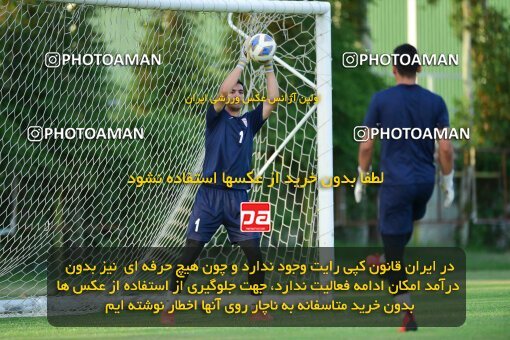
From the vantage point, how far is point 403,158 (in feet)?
22.9

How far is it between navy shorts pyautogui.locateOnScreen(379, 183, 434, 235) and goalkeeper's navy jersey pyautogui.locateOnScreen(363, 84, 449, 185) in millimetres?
41

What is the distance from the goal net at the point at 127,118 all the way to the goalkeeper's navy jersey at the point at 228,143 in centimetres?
154

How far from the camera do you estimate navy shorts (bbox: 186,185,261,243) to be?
8336 mm

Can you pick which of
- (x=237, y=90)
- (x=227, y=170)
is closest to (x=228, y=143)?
(x=227, y=170)

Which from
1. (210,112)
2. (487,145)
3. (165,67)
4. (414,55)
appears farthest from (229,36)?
(487,145)

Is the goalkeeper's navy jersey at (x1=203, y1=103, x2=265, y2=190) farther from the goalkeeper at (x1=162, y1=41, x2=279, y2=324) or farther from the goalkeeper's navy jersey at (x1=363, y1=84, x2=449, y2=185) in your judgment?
the goalkeeper's navy jersey at (x1=363, y1=84, x2=449, y2=185)

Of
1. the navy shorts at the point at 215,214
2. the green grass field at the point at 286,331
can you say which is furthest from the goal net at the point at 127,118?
the navy shorts at the point at 215,214

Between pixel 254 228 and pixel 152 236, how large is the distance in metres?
2.56

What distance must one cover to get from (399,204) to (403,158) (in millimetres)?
281

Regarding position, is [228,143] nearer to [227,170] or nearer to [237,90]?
[227,170]

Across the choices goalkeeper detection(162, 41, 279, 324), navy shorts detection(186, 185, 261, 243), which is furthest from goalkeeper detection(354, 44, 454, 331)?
navy shorts detection(186, 185, 261, 243)

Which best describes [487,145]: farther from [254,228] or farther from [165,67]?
[254,228]

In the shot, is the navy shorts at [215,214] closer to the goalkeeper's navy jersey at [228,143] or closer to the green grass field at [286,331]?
the goalkeeper's navy jersey at [228,143]

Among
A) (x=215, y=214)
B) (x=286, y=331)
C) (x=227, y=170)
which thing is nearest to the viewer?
(x=286, y=331)
